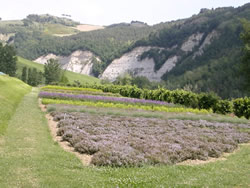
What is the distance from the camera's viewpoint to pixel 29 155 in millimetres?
10930

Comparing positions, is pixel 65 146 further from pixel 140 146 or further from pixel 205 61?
pixel 205 61

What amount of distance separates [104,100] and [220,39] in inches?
5269

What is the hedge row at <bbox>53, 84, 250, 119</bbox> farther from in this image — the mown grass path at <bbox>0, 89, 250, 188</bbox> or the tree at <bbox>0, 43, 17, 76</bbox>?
the tree at <bbox>0, 43, 17, 76</bbox>

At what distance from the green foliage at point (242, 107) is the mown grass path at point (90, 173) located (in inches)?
942

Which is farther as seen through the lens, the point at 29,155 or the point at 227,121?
the point at 227,121

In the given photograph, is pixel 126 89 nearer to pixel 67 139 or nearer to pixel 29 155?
pixel 67 139

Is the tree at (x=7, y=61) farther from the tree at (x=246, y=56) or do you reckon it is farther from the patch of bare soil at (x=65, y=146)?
the patch of bare soil at (x=65, y=146)

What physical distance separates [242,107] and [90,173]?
30.4 m

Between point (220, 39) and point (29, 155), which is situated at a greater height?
point (220, 39)

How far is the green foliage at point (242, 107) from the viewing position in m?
34.4

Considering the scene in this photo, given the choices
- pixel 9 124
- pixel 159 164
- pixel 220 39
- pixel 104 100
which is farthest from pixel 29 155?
pixel 220 39

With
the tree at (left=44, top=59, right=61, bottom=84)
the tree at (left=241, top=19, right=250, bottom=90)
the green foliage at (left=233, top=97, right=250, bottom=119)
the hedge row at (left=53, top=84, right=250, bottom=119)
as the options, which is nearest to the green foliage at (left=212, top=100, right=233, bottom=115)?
the hedge row at (left=53, top=84, right=250, bottom=119)

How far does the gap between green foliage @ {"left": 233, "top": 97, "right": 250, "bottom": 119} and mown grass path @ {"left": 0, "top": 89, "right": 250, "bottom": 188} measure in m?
23.9

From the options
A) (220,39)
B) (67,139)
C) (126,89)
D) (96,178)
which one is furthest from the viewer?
(220,39)
